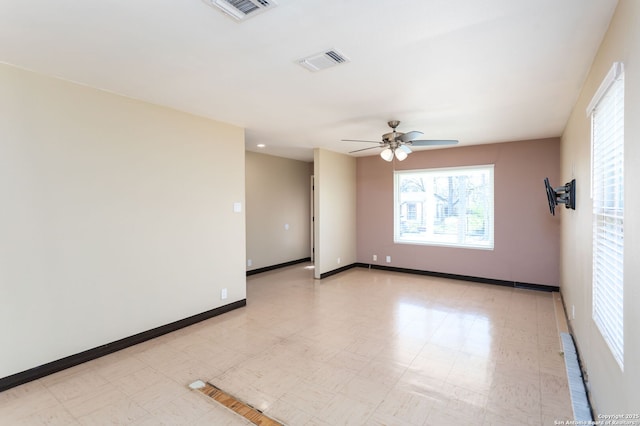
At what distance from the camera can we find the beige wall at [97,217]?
101 inches

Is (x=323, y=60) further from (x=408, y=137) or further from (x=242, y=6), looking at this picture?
(x=408, y=137)

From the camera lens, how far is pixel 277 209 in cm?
723

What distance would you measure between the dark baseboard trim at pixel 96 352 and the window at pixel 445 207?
4.24 meters

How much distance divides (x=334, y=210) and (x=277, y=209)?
149 cm

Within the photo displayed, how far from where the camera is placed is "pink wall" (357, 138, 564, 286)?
5180 millimetres

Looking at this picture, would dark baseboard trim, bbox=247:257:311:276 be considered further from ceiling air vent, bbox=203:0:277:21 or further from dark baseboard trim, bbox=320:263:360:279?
ceiling air vent, bbox=203:0:277:21

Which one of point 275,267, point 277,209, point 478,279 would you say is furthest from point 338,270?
point 478,279

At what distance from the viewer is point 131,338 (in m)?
3.29

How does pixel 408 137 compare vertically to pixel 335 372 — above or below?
above

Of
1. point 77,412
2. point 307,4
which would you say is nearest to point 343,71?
point 307,4

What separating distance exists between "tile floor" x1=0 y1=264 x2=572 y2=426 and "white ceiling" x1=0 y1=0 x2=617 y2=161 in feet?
8.57

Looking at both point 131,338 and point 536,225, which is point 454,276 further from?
point 131,338

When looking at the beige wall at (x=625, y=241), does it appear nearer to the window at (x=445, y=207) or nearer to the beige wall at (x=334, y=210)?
the window at (x=445, y=207)

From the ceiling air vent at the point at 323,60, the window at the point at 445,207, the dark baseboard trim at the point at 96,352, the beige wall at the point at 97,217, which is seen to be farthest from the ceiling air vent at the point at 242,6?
the window at the point at 445,207
